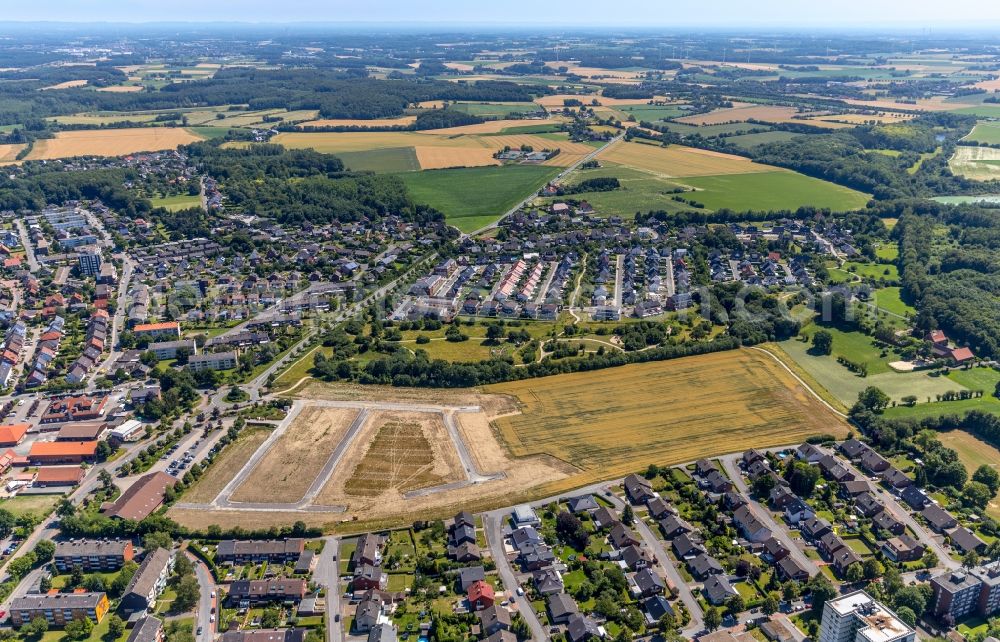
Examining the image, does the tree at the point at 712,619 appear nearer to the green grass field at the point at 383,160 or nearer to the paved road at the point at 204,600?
the paved road at the point at 204,600

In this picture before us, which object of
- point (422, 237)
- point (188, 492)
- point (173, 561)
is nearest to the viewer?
point (173, 561)

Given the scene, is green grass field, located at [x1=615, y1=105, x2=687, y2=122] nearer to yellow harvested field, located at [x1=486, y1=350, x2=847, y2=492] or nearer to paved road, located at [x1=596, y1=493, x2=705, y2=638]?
yellow harvested field, located at [x1=486, y1=350, x2=847, y2=492]

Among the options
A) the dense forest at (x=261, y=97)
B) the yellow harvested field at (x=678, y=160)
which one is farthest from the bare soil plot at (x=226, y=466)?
the dense forest at (x=261, y=97)

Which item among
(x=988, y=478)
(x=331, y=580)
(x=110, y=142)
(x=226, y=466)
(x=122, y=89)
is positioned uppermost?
(x=122, y=89)

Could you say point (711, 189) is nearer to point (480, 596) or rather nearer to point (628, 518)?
point (628, 518)

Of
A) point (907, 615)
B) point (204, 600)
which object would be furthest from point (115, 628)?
point (907, 615)

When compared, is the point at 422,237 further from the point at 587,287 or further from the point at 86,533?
the point at 86,533

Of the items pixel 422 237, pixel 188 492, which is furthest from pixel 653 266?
pixel 188 492
